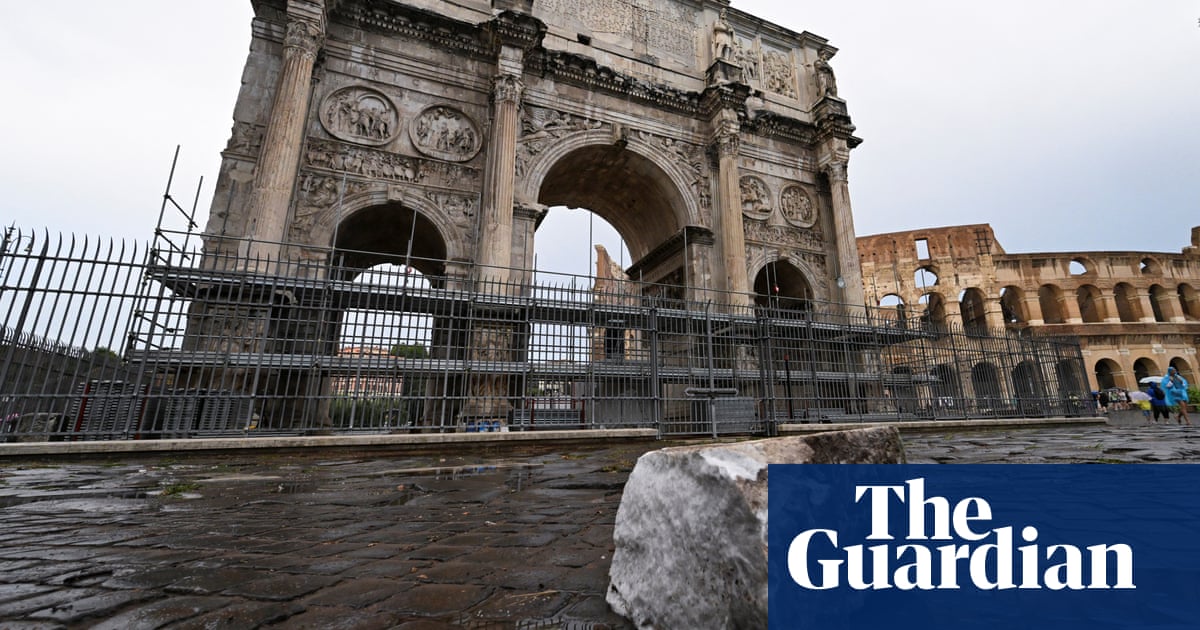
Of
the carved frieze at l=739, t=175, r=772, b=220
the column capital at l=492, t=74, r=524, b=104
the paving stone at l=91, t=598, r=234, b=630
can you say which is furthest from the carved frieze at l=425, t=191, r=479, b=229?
the paving stone at l=91, t=598, r=234, b=630

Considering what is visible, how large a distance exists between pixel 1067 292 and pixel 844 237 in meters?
22.4

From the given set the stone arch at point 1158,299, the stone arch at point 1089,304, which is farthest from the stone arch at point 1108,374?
the stone arch at point 1158,299

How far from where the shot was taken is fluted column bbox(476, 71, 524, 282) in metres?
10.1

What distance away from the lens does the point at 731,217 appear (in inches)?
530

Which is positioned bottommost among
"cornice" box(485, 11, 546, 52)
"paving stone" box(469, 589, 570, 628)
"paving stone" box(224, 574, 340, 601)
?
"paving stone" box(224, 574, 340, 601)

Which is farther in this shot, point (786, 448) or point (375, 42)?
point (375, 42)

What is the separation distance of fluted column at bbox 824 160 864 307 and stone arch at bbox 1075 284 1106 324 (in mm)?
22253

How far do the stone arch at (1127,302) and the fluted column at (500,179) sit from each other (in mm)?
34945

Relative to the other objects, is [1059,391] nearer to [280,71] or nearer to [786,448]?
[786,448]

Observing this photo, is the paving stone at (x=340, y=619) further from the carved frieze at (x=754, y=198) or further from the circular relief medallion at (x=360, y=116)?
the carved frieze at (x=754, y=198)

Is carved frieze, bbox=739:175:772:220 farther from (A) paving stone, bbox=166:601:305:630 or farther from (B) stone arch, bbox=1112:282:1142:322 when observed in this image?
Result: (B) stone arch, bbox=1112:282:1142:322

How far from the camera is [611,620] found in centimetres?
107

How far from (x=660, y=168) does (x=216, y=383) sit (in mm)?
11376

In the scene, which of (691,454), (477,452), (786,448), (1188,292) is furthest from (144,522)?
(1188,292)
